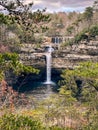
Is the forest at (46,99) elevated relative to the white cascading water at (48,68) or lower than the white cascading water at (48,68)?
elevated

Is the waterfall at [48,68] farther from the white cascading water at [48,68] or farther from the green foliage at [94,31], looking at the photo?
the green foliage at [94,31]

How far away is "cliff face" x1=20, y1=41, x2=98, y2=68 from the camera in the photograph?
48.3 metres

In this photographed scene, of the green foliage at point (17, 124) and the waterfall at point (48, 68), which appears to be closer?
the green foliage at point (17, 124)

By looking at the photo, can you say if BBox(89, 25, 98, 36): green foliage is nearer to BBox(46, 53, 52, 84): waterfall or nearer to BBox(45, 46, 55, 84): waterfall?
BBox(45, 46, 55, 84): waterfall

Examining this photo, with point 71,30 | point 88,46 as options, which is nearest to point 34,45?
point 88,46

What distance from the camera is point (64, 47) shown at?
5012 cm

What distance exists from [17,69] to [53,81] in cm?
3905

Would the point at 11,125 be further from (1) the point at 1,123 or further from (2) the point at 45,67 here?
(2) the point at 45,67

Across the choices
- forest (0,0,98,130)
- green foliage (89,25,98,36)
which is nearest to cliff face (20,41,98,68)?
forest (0,0,98,130)

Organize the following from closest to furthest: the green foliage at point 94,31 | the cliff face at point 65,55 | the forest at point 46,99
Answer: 1. the forest at point 46,99
2. the cliff face at point 65,55
3. the green foliage at point 94,31

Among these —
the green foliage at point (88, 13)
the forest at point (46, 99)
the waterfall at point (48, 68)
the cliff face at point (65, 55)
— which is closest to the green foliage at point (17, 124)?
the forest at point (46, 99)

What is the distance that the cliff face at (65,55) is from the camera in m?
48.3

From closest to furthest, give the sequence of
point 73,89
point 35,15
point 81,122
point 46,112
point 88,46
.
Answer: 1. point 35,15
2. point 81,122
3. point 46,112
4. point 73,89
5. point 88,46

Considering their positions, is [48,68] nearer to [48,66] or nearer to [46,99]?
[48,66]
